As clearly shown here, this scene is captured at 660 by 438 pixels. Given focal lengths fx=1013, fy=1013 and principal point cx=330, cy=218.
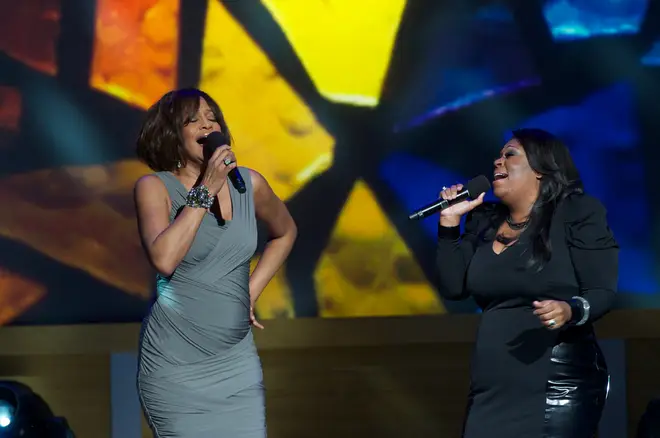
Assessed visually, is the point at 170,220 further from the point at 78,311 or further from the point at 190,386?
the point at 78,311

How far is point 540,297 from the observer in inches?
102

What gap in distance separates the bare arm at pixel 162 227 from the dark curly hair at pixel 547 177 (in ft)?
2.88

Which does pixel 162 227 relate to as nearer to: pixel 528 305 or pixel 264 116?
pixel 528 305

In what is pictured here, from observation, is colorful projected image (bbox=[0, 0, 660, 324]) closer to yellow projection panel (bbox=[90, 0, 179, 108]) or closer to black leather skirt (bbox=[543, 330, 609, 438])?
yellow projection panel (bbox=[90, 0, 179, 108])

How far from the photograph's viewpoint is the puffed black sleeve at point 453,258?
277cm

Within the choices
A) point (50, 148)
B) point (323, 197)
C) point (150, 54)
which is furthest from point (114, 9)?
point (323, 197)

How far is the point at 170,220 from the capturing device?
8.19 ft

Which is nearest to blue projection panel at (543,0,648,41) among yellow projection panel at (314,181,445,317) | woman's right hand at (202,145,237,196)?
yellow projection panel at (314,181,445,317)

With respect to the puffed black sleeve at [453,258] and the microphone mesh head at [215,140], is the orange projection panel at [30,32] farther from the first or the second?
the puffed black sleeve at [453,258]

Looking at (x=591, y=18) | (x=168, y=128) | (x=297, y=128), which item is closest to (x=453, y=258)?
(x=168, y=128)

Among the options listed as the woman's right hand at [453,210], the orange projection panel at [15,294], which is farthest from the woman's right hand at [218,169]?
the orange projection panel at [15,294]

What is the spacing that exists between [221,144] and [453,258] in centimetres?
75

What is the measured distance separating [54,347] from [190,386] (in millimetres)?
1986

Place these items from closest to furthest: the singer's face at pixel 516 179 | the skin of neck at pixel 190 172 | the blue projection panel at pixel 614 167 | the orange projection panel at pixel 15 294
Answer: the skin of neck at pixel 190 172
the singer's face at pixel 516 179
the orange projection panel at pixel 15 294
the blue projection panel at pixel 614 167
